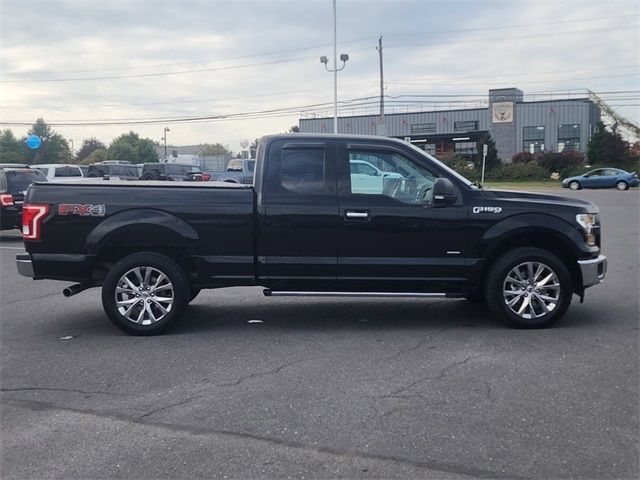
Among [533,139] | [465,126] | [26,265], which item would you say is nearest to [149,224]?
[26,265]

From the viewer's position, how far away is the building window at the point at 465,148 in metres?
65.0

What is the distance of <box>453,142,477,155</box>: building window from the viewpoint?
213ft

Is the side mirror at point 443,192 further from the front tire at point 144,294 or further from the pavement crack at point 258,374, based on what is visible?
the front tire at point 144,294

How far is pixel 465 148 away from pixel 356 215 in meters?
61.1

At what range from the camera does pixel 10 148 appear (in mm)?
81000

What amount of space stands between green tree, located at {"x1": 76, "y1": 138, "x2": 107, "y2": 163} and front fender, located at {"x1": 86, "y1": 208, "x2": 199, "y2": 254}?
89894 millimetres

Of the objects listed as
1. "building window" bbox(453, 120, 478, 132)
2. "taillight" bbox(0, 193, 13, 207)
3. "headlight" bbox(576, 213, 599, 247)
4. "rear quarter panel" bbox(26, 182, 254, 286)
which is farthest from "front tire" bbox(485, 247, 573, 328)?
"building window" bbox(453, 120, 478, 132)

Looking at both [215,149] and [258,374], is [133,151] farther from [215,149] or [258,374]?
[258,374]

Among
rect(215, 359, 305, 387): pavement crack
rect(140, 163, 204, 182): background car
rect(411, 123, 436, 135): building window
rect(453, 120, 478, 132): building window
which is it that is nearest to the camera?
rect(215, 359, 305, 387): pavement crack

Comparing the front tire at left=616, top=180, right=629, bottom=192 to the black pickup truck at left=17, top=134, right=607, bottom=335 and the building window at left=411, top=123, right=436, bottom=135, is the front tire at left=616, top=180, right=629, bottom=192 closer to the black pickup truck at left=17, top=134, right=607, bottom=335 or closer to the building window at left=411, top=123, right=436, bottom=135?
the building window at left=411, top=123, right=436, bottom=135

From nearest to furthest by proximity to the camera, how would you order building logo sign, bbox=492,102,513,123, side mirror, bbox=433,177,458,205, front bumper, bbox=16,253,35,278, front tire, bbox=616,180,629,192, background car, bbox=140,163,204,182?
side mirror, bbox=433,177,458,205 < front bumper, bbox=16,253,35,278 < background car, bbox=140,163,204,182 < front tire, bbox=616,180,629,192 < building logo sign, bbox=492,102,513,123

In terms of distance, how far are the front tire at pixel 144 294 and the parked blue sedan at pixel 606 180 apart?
41322 mm

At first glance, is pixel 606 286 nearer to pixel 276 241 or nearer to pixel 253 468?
pixel 276 241

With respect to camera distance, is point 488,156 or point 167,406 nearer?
point 167,406
